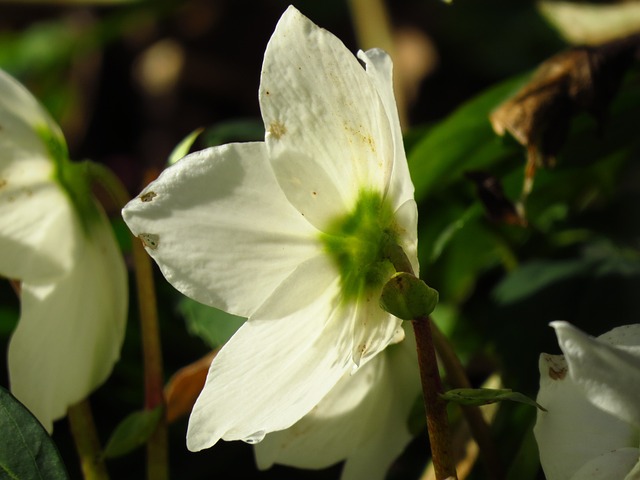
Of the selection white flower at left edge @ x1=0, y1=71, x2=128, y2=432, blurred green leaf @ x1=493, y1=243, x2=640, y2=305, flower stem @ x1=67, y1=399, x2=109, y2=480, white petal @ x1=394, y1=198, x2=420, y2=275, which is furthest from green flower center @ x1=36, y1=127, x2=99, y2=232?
blurred green leaf @ x1=493, y1=243, x2=640, y2=305

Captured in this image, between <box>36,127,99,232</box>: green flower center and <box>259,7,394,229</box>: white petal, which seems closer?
<box>259,7,394,229</box>: white petal

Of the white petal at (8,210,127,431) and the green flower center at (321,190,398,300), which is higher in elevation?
the green flower center at (321,190,398,300)

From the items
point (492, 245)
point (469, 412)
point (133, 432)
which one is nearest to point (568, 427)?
point (469, 412)

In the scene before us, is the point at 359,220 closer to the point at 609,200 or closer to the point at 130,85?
the point at 609,200

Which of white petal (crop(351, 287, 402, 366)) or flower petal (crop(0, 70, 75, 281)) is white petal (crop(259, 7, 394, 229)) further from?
flower petal (crop(0, 70, 75, 281))

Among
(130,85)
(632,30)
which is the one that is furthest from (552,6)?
(130,85)

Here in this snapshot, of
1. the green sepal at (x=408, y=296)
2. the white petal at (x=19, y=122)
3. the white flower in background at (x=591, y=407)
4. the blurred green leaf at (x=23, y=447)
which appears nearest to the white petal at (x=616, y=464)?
the white flower in background at (x=591, y=407)

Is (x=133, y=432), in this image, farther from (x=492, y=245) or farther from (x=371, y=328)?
(x=492, y=245)
